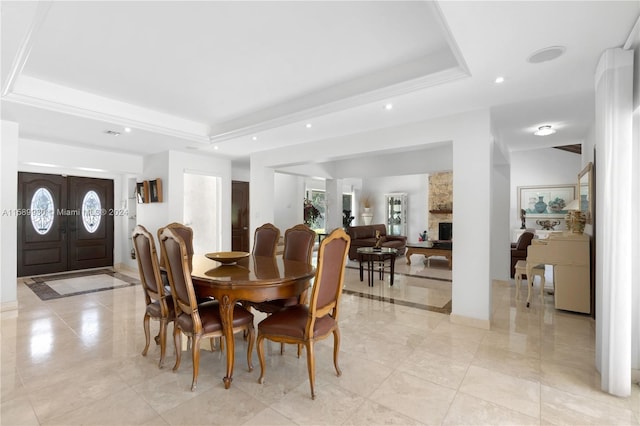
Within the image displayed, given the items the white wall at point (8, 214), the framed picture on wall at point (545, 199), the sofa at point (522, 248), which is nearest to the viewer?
the white wall at point (8, 214)

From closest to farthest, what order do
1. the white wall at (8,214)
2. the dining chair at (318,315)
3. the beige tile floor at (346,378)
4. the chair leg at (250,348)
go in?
the beige tile floor at (346,378), the dining chair at (318,315), the chair leg at (250,348), the white wall at (8,214)

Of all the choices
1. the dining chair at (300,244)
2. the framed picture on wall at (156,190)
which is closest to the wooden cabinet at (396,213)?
the framed picture on wall at (156,190)

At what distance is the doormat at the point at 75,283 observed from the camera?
4949 mm

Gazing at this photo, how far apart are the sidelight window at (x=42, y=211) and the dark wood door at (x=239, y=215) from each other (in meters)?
3.58

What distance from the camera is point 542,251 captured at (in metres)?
4.07

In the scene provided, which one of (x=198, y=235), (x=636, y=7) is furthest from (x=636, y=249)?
(x=198, y=235)

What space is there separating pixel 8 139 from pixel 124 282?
2.87 meters

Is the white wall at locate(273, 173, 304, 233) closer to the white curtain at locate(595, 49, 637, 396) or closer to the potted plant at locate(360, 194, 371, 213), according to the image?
the potted plant at locate(360, 194, 371, 213)

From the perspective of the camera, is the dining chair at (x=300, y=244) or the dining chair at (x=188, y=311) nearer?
the dining chair at (x=188, y=311)

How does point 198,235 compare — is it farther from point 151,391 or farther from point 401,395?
point 401,395

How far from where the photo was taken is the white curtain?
2154mm

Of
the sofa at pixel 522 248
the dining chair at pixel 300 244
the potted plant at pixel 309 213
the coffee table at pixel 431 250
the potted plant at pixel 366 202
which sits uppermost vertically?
the potted plant at pixel 366 202

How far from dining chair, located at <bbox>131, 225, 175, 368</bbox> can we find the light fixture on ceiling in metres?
5.05

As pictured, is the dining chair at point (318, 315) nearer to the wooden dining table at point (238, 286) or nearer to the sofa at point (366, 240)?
the wooden dining table at point (238, 286)
